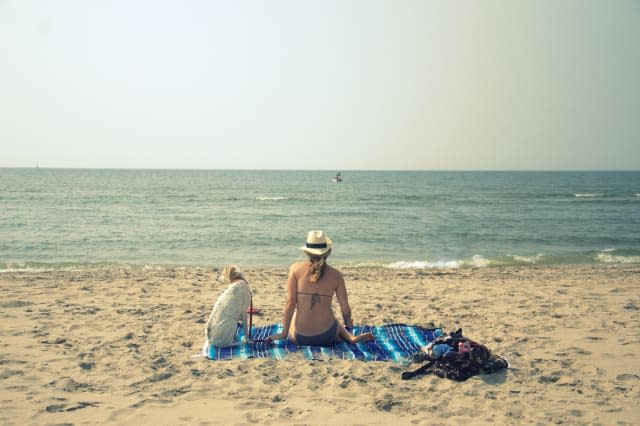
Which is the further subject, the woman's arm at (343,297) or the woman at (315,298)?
the woman's arm at (343,297)

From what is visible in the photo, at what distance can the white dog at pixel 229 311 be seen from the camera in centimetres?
531

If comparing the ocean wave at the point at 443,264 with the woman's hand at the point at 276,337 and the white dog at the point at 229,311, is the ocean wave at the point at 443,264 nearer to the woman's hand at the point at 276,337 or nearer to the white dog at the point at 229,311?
the woman's hand at the point at 276,337

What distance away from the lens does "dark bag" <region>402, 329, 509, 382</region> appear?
4.68m

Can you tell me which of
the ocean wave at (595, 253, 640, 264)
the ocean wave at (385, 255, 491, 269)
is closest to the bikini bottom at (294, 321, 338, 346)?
the ocean wave at (385, 255, 491, 269)

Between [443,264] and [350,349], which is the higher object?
[350,349]

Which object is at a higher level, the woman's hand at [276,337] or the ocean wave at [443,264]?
the woman's hand at [276,337]

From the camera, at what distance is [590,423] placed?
377cm

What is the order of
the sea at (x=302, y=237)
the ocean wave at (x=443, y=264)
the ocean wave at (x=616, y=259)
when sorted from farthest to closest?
the sea at (x=302, y=237), the ocean wave at (x=616, y=259), the ocean wave at (x=443, y=264)

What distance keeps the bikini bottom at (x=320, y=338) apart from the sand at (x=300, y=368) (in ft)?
0.84

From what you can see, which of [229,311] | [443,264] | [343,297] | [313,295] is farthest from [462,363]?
[443,264]

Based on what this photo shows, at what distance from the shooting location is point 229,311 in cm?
534

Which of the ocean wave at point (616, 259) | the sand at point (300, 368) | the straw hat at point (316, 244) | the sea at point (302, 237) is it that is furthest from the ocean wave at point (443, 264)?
the straw hat at point (316, 244)

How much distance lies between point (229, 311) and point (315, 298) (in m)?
1.01

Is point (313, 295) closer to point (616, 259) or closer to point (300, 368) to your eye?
→ point (300, 368)
